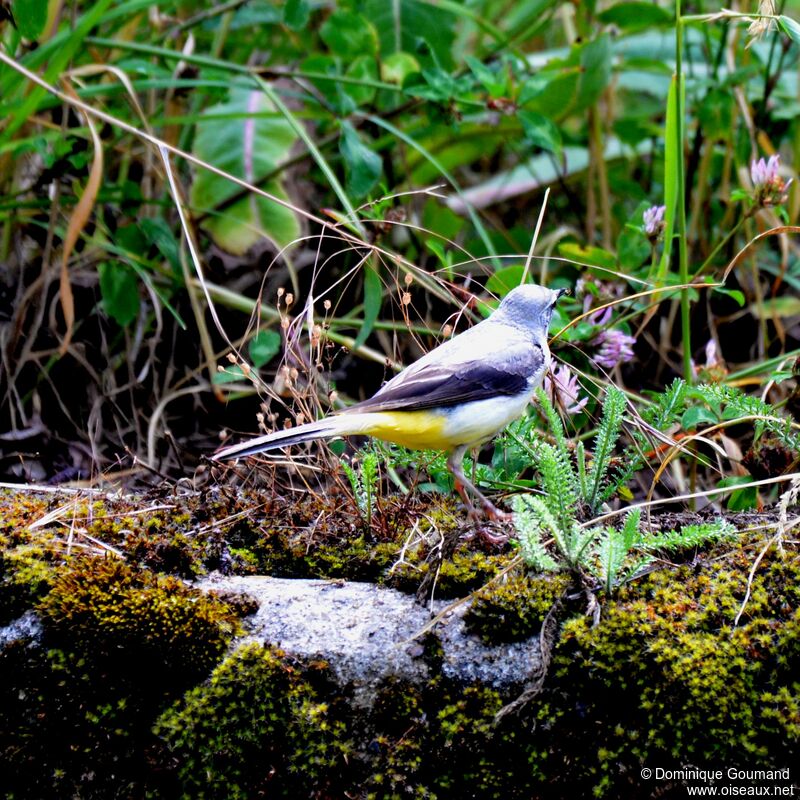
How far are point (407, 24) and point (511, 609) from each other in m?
3.79

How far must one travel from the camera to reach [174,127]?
5145 millimetres

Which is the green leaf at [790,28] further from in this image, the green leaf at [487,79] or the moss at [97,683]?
the moss at [97,683]

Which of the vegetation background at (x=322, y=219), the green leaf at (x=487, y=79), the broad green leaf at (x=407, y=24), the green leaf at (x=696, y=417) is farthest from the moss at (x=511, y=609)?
the broad green leaf at (x=407, y=24)

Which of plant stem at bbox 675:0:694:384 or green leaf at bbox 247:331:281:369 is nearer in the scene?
plant stem at bbox 675:0:694:384

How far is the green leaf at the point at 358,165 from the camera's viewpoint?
4016 millimetres

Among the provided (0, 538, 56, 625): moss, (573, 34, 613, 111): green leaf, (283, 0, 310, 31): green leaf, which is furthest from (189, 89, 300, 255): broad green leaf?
(0, 538, 56, 625): moss

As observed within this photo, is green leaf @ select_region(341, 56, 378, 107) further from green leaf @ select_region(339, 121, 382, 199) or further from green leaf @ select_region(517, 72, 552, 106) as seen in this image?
green leaf @ select_region(517, 72, 552, 106)

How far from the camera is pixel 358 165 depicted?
404 cm

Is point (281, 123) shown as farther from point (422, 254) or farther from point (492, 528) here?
point (492, 528)

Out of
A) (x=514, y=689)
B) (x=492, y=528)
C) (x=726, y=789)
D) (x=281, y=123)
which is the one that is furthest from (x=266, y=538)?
(x=281, y=123)

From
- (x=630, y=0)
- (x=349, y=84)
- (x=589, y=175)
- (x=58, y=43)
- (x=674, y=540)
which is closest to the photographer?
Answer: (x=674, y=540)

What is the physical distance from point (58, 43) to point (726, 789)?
3649mm

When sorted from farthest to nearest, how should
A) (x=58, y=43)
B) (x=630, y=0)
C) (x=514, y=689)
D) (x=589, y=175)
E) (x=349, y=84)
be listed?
(x=589, y=175) < (x=630, y=0) < (x=349, y=84) < (x=58, y=43) < (x=514, y=689)

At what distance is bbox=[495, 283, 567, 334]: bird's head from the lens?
3238 mm
